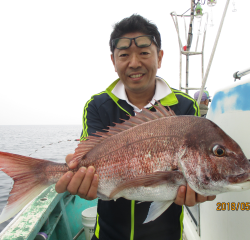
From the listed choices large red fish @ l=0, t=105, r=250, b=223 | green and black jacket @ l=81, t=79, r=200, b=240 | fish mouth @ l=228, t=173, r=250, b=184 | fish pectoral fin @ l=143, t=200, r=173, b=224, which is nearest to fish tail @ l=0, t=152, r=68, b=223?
large red fish @ l=0, t=105, r=250, b=223

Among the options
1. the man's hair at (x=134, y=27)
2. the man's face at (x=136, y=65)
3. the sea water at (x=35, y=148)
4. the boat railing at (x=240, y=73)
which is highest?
the man's hair at (x=134, y=27)

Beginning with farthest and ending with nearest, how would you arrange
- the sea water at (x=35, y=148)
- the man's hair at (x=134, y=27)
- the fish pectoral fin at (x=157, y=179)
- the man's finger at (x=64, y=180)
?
the sea water at (x=35, y=148), the man's hair at (x=134, y=27), the man's finger at (x=64, y=180), the fish pectoral fin at (x=157, y=179)

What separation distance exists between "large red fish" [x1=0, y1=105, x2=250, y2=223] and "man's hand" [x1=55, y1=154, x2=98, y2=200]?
49 mm

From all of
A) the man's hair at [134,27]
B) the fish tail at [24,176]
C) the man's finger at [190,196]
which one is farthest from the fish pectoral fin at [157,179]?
the man's hair at [134,27]

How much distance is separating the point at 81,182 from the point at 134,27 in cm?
166

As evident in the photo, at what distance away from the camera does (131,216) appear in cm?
175

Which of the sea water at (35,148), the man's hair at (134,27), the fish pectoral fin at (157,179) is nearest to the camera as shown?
the fish pectoral fin at (157,179)

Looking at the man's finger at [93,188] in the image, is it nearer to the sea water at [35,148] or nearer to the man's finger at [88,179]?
the man's finger at [88,179]

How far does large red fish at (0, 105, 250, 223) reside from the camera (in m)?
1.21

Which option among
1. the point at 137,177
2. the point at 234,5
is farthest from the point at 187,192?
the point at 234,5

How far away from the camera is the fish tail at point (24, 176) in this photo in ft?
4.54

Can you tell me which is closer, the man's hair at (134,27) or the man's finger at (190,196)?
the man's finger at (190,196)

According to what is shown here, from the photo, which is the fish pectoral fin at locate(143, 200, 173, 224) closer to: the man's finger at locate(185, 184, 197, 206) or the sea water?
the man's finger at locate(185, 184, 197, 206)
